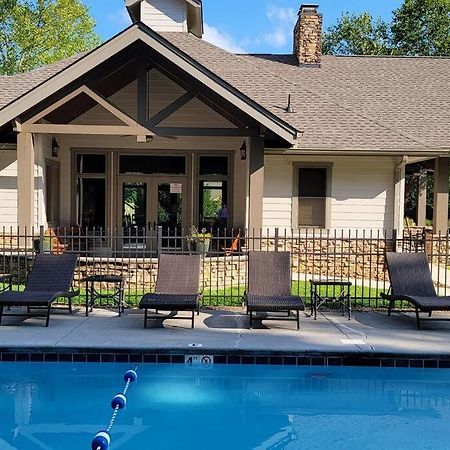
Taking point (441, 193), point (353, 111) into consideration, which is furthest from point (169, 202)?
point (441, 193)

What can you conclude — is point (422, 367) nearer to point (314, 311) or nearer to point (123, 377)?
point (314, 311)

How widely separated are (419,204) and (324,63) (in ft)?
22.1

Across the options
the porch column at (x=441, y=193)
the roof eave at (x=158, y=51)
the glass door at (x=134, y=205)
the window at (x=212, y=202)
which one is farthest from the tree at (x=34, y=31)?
the porch column at (x=441, y=193)

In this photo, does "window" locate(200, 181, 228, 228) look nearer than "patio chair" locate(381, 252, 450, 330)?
No

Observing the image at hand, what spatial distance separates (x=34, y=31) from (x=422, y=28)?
77.2ft

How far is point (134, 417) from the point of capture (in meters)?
6.39

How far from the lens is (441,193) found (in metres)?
16.6

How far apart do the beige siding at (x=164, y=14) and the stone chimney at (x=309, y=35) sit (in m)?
3.93

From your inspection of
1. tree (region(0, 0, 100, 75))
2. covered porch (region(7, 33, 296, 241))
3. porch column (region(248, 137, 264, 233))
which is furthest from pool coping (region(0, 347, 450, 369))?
tree (region(0, 0, 100, 75))

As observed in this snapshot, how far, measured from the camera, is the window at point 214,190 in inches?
642

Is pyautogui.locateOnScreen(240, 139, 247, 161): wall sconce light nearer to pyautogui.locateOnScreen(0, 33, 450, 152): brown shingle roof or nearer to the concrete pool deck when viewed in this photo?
pyautogui.locateOnScreen(0, 33, 450, 152): brown shingle roof

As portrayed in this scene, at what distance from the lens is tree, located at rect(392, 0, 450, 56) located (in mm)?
34719

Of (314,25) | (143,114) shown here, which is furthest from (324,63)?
(143,114)

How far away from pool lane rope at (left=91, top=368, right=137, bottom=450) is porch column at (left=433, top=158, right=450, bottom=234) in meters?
11.9
